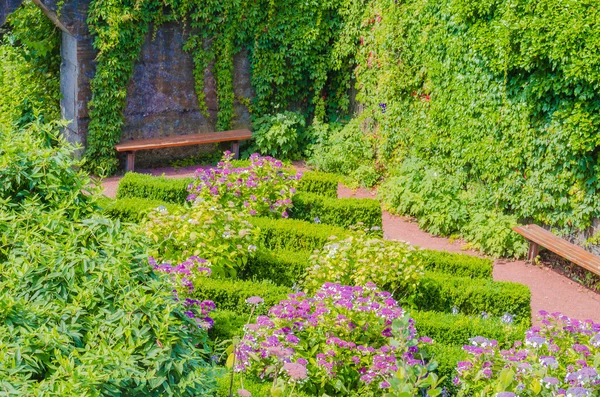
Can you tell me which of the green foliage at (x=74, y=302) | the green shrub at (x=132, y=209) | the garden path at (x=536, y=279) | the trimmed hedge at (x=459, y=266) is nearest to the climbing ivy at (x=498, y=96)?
the garden path at (x=536, y=279)

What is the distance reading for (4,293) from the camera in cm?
326

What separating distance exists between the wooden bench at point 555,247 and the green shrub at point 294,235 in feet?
7.49

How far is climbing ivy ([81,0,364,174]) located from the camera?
1159 centimetres

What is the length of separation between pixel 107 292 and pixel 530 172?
6.52m

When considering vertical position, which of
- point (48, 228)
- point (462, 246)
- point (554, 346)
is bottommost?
point (462, 246)

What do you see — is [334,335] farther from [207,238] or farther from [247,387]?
[207,238]

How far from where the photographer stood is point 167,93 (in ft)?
40.3

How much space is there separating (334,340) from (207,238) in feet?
6.83

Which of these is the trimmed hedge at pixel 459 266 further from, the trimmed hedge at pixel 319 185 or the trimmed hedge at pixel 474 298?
the trimmed hedge at pixel 319 185

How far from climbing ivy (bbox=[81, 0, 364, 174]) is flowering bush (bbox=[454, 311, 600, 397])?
25.0ft

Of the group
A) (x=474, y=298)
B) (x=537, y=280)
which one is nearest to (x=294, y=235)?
(x=474, y=298)

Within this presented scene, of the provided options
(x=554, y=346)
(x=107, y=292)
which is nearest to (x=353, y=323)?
(x=554, y=346)

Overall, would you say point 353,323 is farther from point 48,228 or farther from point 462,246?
point 462,246

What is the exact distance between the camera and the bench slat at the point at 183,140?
38.5ft
